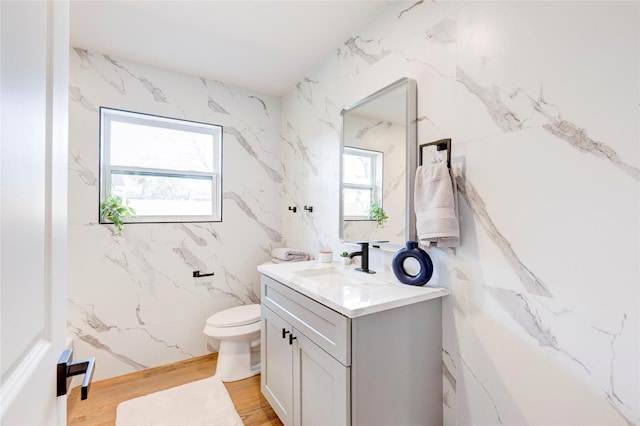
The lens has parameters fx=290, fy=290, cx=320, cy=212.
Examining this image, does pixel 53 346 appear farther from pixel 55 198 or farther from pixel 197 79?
pixel 197 79

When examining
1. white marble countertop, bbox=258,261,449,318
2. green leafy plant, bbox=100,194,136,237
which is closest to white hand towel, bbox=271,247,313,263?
white marble countertop, bbox=258,261,449,318

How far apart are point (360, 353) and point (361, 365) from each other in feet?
0.16

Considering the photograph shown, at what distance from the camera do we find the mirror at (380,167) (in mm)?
1570

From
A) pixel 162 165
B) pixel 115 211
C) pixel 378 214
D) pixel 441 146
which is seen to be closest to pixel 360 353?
pixel 378 214

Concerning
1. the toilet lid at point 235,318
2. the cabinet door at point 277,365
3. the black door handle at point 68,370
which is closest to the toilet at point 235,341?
the toilet lid at point 235,318

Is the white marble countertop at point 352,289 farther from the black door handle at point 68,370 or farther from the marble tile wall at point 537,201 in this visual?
the black door handle at point 68,370

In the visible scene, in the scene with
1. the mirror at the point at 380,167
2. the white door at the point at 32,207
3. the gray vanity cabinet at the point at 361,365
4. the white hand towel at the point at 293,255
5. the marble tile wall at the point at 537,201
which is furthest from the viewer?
the white hand towel at the point at 293,255

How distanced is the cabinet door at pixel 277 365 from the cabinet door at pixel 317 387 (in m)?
0.08

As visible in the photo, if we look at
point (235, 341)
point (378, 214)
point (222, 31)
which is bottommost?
point (235, 341)

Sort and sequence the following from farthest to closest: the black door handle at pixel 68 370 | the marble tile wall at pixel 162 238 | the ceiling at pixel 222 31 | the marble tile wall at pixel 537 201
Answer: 1. the marble tile wall at pixel 162 238
2. the ceiling at pixel 222 31
3. the marble tile wall at pixel 537 201
4. the black door handle at pixel 68 370

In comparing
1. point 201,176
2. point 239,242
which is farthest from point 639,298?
point 201,176

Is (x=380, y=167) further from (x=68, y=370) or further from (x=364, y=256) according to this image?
(x=68, y=370)

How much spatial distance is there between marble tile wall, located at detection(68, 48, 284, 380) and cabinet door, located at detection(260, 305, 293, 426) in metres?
0.97

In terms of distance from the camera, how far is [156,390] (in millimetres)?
2078
